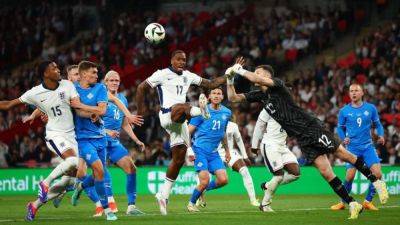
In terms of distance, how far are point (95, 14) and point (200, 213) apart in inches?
998

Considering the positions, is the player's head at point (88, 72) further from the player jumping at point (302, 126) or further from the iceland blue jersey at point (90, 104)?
the player jumping at point (302, 126)

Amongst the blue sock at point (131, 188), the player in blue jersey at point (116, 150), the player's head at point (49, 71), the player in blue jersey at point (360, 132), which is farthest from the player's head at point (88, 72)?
the player in blue jersey at point (360, 132)

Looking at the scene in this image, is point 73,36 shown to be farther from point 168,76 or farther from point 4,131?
point 168,76

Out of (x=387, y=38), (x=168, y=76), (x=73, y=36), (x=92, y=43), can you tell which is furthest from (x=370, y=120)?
(x=73, y=36)

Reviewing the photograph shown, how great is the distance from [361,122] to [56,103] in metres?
6.92

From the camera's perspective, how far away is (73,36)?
4062 centimetres

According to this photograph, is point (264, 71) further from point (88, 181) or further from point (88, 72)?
point (88, 181)

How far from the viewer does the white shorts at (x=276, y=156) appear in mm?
17797

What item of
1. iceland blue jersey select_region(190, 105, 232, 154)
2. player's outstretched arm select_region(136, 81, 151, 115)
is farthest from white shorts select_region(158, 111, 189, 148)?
iceland blue jersey select_region(190, 105, 232, 154)

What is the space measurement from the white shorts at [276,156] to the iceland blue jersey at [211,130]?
3.64 ft

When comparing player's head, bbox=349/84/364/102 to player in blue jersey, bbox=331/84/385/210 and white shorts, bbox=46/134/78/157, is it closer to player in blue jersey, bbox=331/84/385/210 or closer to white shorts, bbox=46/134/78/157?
player in blue jersey, bbox=331/84/385/210

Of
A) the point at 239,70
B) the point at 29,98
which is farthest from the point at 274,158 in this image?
the point at 29,98

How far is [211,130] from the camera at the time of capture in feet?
62.1

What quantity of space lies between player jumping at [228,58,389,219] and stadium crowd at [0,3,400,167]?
11.2m
